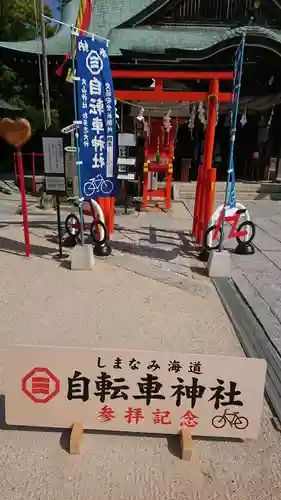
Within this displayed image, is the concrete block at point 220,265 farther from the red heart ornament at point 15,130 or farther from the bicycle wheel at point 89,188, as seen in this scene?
the red heart ornament at point 15,130

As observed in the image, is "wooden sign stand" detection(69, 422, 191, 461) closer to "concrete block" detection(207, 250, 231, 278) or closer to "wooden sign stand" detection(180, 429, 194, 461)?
"wooden sign stand" detection(180, 429, 194, 461)

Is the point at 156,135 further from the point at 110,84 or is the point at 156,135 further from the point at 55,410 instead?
the point at 55,410

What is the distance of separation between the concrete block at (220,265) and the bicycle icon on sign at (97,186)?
71.0 inches

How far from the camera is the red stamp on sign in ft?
7.33

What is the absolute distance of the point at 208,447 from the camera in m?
2.33

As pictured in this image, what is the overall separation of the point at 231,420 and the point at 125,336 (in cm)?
145

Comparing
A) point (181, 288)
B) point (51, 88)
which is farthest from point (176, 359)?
point (51, 88)

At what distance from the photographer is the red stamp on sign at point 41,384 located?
88.0 inches

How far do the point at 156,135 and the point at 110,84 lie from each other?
491 centimetres

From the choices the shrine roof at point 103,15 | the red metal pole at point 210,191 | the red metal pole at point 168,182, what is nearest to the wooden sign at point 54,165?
the red metal pole at point 210,191

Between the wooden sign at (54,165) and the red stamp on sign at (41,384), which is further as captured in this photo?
the wooden sign at (54,165)

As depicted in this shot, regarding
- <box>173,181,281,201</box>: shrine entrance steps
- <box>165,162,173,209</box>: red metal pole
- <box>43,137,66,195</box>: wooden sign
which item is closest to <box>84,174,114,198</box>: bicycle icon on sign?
<box>43,137,66,195</box>: wooden sign

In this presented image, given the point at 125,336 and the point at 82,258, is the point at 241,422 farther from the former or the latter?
the point at 82,258

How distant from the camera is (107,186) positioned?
544 cm
